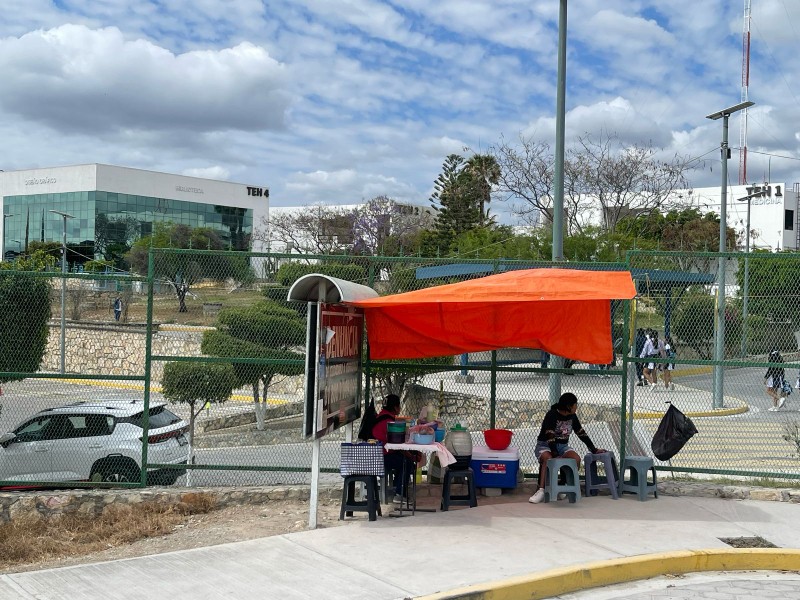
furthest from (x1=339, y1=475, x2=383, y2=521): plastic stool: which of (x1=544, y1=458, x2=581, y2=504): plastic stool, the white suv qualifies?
the white suv

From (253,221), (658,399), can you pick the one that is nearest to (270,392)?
(658,399)

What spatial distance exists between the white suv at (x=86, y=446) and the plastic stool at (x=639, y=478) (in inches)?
210

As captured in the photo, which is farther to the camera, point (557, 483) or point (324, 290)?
point (557, 483)

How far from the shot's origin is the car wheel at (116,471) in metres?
9.97

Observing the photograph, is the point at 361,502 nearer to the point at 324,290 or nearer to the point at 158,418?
the point at 324,290

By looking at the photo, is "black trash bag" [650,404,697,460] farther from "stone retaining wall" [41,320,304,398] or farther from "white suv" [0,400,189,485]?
"white suv" [0,400,189,485]

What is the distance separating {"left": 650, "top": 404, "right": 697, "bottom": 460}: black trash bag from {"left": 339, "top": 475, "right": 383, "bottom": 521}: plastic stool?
11.0 feet

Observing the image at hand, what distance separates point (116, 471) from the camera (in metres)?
10.0

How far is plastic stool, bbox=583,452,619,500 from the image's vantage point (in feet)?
31.1

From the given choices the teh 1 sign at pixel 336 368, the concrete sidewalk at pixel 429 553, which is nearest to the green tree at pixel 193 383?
the teh 1 sign at pixel 336 368

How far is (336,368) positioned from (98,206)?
83.3 metres

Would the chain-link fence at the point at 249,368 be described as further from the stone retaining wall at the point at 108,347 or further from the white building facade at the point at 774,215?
the white building facade at the point at 774,215

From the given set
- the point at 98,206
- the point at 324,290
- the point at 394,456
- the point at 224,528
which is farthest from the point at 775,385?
the point at 98,206

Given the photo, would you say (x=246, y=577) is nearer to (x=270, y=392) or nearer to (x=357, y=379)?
(x=357, y=379)
